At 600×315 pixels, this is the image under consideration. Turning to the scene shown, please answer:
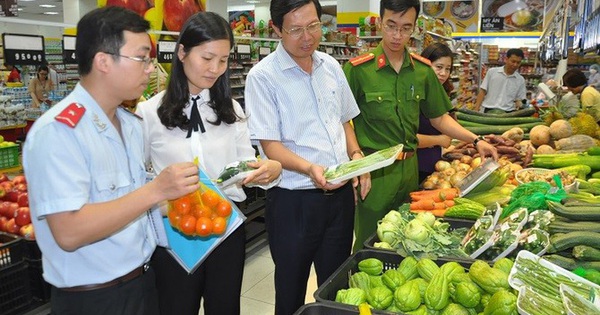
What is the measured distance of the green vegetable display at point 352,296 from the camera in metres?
1.73

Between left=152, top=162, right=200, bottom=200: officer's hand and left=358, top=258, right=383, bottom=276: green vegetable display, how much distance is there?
84cm

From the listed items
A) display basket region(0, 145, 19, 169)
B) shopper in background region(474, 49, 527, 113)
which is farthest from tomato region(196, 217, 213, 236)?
shopper in background region(474, 49, 527, 113)

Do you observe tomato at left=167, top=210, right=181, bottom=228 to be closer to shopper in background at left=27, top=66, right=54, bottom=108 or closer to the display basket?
the display basket

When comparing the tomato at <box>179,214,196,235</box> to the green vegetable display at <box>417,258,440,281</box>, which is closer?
the tomato at <box>179,214,196,235</box>

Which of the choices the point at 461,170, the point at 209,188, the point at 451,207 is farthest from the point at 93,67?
the point at 461,170

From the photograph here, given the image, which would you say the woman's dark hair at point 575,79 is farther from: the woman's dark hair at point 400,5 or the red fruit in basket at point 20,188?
the red fruit in basket at point 20,188

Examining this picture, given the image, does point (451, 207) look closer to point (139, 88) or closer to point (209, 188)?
point (209, 188)

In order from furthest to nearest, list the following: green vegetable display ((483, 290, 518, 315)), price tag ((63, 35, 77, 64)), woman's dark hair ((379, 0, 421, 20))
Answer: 1. price tag ((63, 35, 77, 64))
2. woman's dark hair ((379, 0, 421, 20))
3. green vegetable display ((483, 290, 518, 315))

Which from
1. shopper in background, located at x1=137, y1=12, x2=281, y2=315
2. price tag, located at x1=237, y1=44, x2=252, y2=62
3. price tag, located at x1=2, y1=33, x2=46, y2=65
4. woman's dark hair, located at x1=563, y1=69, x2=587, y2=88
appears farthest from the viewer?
woman's dark hair, located at x1=563, y1=69, x2=587, y2=88

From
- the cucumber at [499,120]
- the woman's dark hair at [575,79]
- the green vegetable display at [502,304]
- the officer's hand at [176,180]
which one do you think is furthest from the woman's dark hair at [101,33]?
the woman's dark hair at [575,79]

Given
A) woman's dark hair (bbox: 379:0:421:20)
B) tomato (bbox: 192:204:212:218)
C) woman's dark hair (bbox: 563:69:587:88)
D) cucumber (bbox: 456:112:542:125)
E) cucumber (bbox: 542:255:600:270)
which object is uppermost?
woman's dark hair (bbox: 379:0:421:20)

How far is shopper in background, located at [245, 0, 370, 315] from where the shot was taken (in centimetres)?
256

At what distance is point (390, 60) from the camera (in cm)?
315

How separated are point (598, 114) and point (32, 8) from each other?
24.5 m
